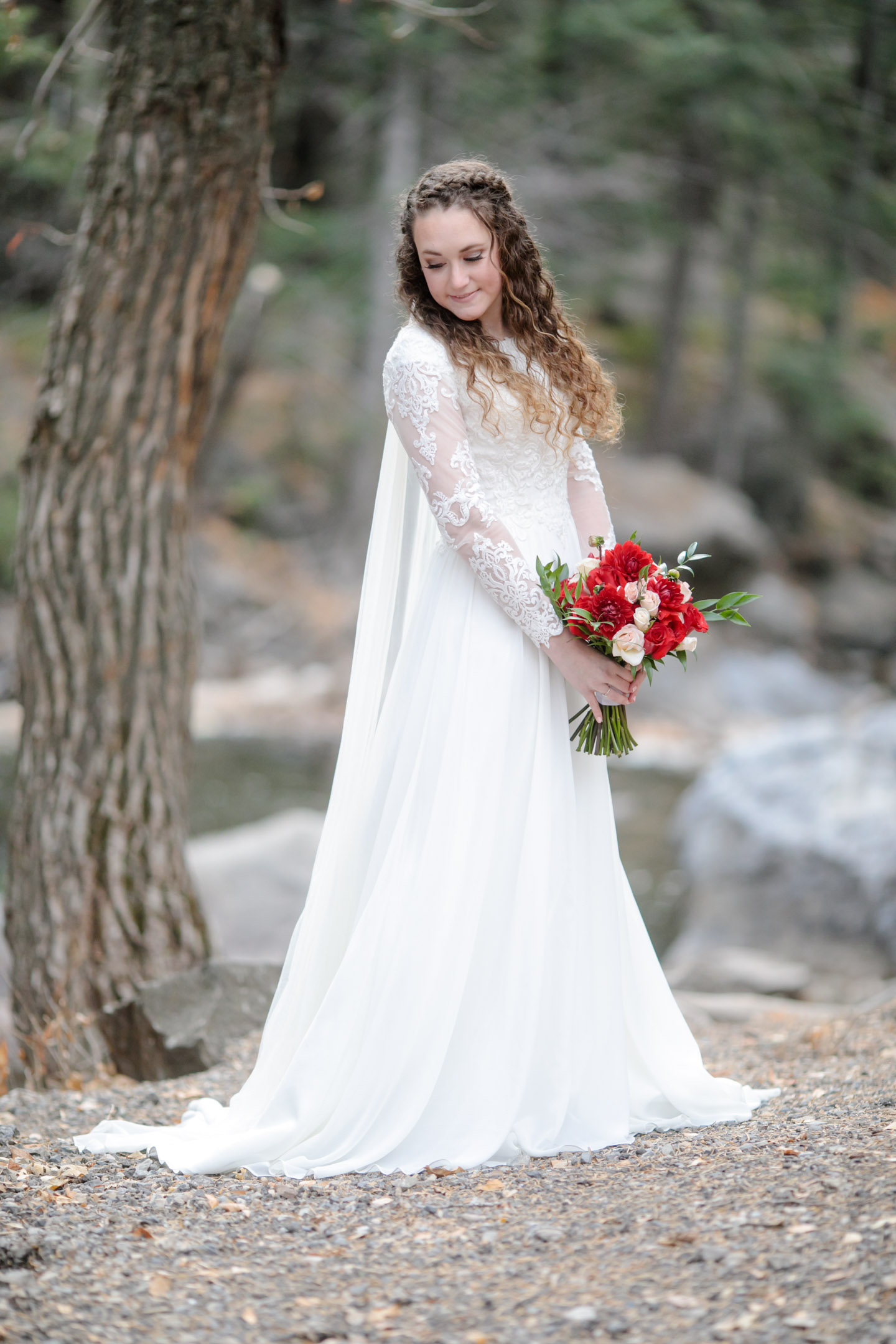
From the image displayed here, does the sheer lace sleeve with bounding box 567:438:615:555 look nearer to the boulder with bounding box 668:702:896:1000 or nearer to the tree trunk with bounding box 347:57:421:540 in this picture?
the boulder with bounding box 668:702:896:1000

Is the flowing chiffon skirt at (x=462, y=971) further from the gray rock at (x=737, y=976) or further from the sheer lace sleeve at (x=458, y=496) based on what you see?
the gray rock at (x=737, y=976)

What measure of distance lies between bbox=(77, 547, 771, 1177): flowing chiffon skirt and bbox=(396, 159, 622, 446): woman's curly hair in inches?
19.5

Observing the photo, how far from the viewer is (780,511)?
19.7m

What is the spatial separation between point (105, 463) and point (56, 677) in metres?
0.77

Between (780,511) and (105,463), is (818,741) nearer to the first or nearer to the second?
(105,463)

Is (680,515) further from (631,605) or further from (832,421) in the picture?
(631,605)

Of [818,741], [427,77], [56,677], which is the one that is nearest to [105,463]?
[56,677]

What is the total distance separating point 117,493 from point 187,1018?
6.03 ft

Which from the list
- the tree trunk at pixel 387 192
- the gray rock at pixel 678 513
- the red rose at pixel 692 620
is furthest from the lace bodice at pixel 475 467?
the gray rock at pixel 678 513

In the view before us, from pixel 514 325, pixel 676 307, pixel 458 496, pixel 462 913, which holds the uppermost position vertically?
pixel 676 307

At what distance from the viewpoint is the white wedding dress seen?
9.30ft

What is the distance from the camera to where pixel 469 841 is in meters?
2.91

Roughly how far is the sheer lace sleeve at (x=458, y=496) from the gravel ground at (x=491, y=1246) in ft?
4.25

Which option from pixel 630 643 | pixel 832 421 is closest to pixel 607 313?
pixel 832 421
